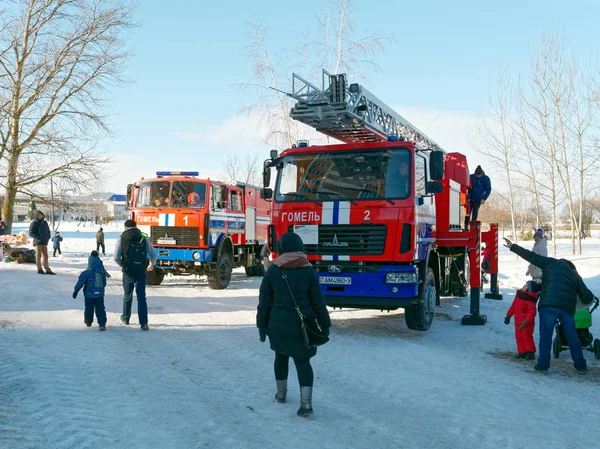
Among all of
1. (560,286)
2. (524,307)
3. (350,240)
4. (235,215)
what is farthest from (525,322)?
(235,215)

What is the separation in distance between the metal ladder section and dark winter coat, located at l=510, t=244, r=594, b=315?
117 inches

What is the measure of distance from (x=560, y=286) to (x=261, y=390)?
12.4 ft

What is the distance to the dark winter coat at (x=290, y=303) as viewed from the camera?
442 centimetres

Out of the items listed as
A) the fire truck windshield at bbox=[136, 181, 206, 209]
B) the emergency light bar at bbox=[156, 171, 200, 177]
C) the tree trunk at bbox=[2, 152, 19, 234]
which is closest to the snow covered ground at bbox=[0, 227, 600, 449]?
the fire truck windshield at bbox=[136, 181, 206, 209]

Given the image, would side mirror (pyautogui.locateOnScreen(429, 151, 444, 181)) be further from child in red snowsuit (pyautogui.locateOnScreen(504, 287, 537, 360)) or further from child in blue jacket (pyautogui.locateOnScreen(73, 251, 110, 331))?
child in blue jacket (pyautogui.locateOnScreen(73, 251, 110, 331))

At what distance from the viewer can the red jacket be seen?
6840 mm

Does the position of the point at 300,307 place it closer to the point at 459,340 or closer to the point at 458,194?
the point at 459,340

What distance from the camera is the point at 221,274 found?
13672 millimetres

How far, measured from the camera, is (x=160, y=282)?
46.8ft

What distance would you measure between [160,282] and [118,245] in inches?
249

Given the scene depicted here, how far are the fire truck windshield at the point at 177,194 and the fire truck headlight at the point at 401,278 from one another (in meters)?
6.65

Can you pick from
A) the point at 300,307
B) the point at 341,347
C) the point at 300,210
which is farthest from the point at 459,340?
the point at 300,307

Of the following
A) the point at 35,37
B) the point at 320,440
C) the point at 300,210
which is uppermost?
the point at 35,37

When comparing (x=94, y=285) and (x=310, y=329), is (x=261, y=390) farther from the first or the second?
(x=94, y=285)
